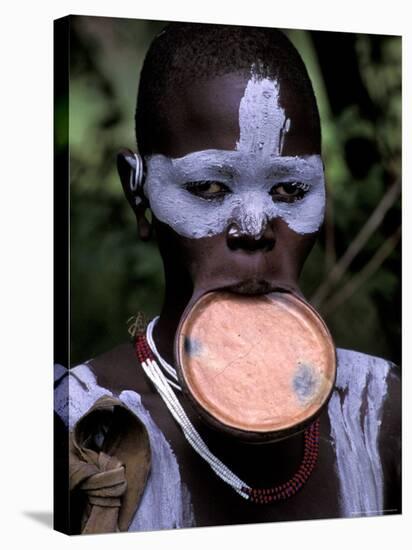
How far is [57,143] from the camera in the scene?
6203 millimetres

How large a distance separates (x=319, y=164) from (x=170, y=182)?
0.62 m

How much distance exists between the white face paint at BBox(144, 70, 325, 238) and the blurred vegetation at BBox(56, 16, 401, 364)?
15cm

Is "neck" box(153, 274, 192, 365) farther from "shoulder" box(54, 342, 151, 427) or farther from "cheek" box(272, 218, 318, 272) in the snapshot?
"cheek" box(272, 218, 318, 272)

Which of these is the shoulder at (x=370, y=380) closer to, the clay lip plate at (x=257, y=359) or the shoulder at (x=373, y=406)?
the shoulder at (x=373, y=406)

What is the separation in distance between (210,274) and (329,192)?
2.15ft

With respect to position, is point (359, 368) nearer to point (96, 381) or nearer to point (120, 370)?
point (120, 370)

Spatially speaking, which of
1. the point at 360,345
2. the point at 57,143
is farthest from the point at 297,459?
the point at 57,143

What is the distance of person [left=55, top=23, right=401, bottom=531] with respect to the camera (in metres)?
6.22

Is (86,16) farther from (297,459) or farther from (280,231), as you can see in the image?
(297,459)

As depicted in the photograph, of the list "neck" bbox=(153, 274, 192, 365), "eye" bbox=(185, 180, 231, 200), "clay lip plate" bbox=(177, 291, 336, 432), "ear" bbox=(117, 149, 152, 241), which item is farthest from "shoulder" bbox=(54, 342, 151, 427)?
"eye" bbox=(185, 180, 231, 200)

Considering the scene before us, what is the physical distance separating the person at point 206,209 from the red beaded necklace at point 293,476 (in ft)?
0.09

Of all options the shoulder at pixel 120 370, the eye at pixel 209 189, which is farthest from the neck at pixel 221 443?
the eye at pixel 209 189

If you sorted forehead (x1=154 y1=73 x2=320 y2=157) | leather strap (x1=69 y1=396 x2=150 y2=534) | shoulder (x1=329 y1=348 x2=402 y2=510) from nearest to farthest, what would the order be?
leather strap (x1=69 y1=396 x2=150 y2=534)
forehead (x1=154 y1=73 x2=320 y2=157)
shoulder (x1=329 y1=348 x2=402 y2=510)

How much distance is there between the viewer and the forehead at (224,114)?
6.22m
